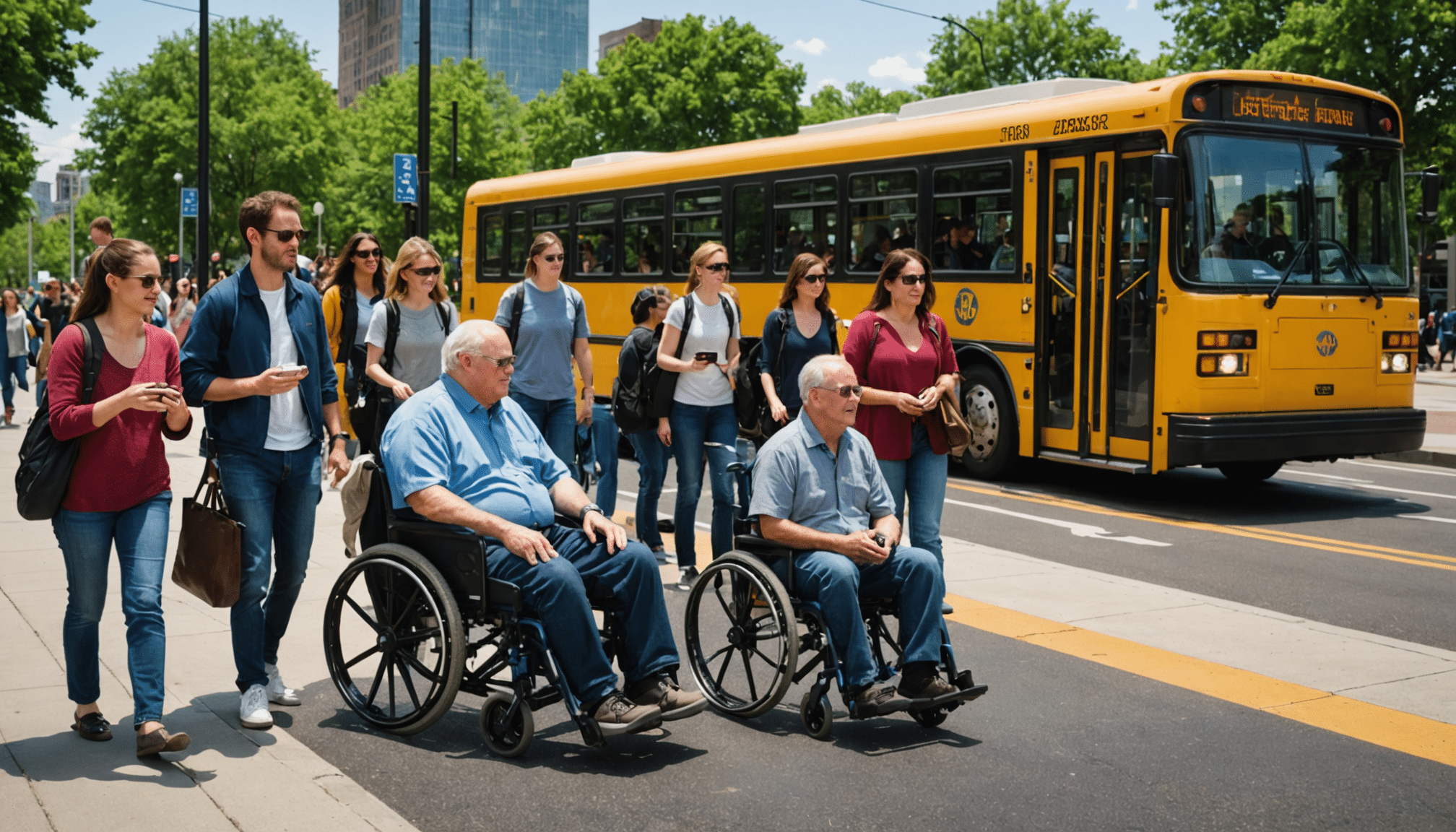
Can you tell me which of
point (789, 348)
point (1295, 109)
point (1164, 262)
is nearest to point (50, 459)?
point (789, 348)

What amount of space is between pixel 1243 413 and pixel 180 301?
12266 millimetres

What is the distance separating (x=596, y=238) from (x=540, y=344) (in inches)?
Result: 385

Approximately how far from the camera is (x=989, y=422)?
1239 centimetres

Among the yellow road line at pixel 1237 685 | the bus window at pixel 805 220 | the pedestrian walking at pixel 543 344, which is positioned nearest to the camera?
the yellow road line at pixel 1237 685

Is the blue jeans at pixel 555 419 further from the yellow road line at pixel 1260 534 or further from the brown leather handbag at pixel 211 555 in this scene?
the yellow road line at pixel 1260 534

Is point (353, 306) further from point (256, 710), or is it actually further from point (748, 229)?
point (748, 229)

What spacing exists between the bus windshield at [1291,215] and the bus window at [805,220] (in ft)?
13.6

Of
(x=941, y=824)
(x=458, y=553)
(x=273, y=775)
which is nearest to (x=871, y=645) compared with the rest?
(x=941, y=824)

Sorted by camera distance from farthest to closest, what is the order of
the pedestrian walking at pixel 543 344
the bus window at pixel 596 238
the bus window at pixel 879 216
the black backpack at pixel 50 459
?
the bus window at pixel 596 238
the bus window at pixel 879 216
the pedestrian walking at pixel 543 344
the black backpack at pixel 50 459

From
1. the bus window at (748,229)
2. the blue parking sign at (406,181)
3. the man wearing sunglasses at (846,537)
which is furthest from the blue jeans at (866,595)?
the blue parking sign at (406,181)

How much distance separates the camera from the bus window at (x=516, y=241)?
1895 centimetres

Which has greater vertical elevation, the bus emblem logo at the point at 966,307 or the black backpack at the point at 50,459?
the bus emblem logo at the point at 966,307

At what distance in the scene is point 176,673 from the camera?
5.63m

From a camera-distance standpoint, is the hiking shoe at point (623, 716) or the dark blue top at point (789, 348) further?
the dark blue top at point (789, 348)
